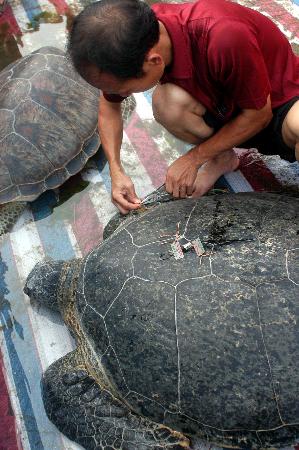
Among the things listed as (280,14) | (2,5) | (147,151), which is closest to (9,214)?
(147,151)

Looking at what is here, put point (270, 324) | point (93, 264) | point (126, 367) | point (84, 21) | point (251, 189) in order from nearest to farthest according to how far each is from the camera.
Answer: point (84, 21)
point (270, 324)
point (126, 367)
point (93, 264)
point (251, 189)

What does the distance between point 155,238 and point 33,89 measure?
1.36m

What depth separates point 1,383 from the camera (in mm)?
2082

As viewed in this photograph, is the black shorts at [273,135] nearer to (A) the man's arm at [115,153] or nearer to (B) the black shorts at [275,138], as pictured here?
(B) the black shorts at [275,138]

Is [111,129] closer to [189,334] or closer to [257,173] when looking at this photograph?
[257,173]

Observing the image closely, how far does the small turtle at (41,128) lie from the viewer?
2.54m

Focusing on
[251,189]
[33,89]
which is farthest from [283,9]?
[33,89]

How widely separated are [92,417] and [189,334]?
550 mm

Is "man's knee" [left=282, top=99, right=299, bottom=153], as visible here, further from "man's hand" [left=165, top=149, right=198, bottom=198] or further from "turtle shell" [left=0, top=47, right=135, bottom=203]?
"turtle shell" [left=0, top=47, right=135, bottom=203]

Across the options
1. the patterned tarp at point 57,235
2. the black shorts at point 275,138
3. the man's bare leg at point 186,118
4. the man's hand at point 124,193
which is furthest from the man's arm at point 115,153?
the black shorts at point 275,138

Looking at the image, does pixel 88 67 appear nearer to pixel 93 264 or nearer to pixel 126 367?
pixel 93 264

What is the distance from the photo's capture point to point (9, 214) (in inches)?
103

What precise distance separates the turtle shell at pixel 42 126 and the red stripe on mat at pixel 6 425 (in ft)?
3.28

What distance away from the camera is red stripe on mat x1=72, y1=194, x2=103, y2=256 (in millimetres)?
2461
